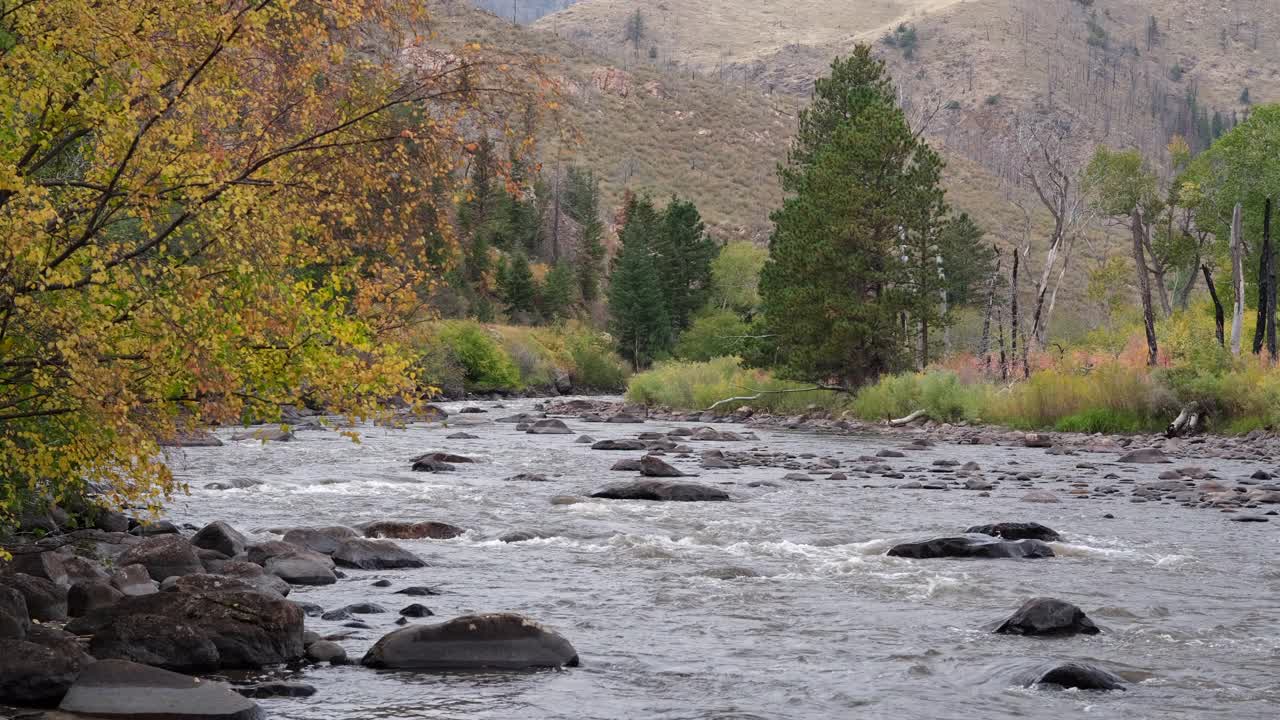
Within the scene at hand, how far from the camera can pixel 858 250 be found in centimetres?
4091

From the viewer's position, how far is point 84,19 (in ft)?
22.0

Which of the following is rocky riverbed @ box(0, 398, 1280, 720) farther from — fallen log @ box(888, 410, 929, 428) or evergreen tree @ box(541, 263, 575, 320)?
evergreen tree @ box(541, 263, 575, 320)

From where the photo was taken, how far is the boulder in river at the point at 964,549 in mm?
13445

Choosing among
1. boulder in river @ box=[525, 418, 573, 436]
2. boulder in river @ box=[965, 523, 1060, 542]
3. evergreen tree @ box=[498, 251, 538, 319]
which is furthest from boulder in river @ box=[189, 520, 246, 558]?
evergreen tree @ box=[498, 251, 538, 319]

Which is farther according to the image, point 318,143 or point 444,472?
point 444,472

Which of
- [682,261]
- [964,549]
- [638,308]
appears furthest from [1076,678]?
[682,261]

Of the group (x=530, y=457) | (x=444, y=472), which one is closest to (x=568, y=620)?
(x=444, y=472)

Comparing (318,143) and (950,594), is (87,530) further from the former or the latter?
(950,594)

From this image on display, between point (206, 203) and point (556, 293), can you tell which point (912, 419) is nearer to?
point (206, 203)

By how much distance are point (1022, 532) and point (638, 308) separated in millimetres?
59907

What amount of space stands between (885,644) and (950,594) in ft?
7.23

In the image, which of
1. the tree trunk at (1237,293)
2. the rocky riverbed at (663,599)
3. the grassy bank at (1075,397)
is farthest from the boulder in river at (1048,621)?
the tree trunk at (1237,293)

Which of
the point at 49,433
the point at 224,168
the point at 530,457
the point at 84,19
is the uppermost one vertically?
the point at 84,19

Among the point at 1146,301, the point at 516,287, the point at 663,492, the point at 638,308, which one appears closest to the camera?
the point at 663,492
